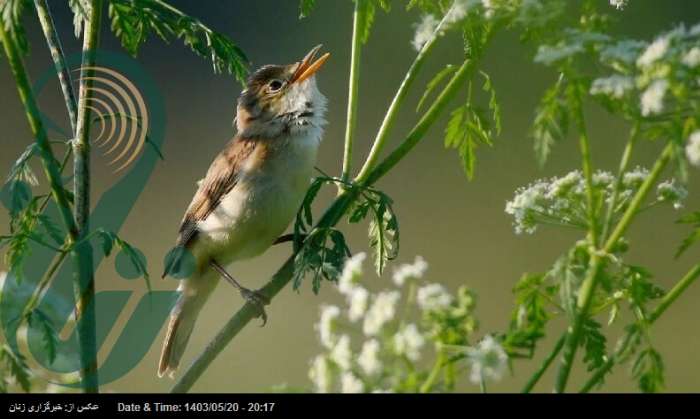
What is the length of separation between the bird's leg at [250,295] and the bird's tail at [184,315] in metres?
Answer: 0.07

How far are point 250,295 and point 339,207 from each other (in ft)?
0.79

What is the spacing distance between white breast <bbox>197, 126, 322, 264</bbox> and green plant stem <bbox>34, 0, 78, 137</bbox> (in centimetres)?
99

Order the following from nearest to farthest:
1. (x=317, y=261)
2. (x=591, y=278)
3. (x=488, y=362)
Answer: (x=488, y=362)
(x=591, y=278)
(x=317, y=261)

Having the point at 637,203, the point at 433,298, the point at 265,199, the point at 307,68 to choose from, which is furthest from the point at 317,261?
the point at 307,68

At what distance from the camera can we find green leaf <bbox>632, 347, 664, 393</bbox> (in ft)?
4.50

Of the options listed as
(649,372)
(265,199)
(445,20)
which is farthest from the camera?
(265,199)

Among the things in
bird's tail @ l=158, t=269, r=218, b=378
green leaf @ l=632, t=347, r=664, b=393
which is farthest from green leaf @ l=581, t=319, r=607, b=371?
bird's tail @ l=158, t=269, r=218, b=378

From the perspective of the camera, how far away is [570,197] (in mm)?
1567

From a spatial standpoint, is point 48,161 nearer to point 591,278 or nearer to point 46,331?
point 46,331

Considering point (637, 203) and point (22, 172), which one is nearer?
point (637, 203)

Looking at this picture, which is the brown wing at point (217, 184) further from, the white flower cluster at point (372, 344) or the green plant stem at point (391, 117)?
the white flower cluster at point (372, 344)

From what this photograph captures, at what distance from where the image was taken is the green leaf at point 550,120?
47.7 inches

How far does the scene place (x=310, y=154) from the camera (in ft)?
8.13

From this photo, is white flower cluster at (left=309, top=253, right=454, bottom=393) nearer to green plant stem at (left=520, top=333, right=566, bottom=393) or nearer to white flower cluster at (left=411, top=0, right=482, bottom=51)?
green plant stem at (left=520, top=333, right=566, bottom=393)
